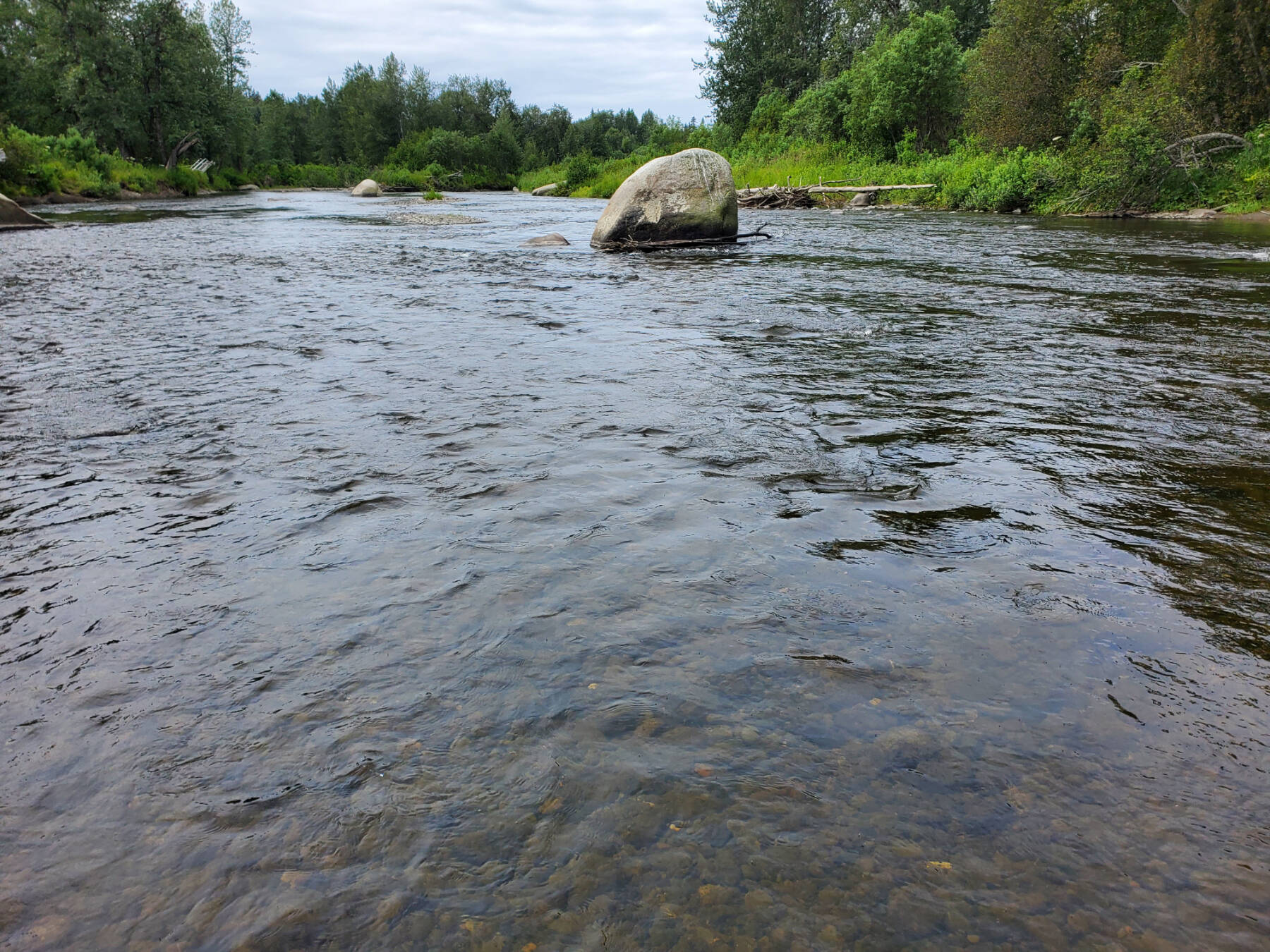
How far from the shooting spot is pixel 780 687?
2338 mm

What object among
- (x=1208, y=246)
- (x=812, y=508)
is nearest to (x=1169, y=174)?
(x=1208, y=246)

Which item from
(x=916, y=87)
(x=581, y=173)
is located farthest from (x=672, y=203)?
(x=581, y=173)

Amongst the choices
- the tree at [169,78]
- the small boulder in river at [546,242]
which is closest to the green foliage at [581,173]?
the tree at [169,78]

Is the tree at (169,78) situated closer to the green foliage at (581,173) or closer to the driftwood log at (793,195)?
the green foliage at (581,173)

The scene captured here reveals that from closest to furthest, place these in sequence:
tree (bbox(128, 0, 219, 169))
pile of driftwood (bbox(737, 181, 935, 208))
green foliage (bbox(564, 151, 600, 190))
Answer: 1. pile of driftwood (bbox(737, 181, 935, 208))
2. tree (bbox(128, 0, 219, 169))
3. green foliage (bbox(564, 151, 600, 190))

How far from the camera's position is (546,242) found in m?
16.2

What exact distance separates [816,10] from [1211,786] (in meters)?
57.7

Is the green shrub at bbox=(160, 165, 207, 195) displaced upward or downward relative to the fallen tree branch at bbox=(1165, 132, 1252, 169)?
upward

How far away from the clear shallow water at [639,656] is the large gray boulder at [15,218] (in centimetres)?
1679

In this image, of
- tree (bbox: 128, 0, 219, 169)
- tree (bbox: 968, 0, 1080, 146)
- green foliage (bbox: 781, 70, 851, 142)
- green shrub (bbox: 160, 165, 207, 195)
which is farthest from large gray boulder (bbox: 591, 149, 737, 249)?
tree (bbox: 128, 0, 219, 169)

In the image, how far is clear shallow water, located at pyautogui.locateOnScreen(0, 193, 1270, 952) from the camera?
167 cm

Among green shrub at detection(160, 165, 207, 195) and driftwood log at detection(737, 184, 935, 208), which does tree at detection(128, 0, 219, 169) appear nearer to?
green shrub at detection(160, 165, 207, 195)

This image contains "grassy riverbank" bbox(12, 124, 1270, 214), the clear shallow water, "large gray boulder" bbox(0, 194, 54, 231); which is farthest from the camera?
"grassy riverbank" bbox(12, 124, 1270, 214)

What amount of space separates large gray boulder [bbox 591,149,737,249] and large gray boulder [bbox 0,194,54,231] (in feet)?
46.7
